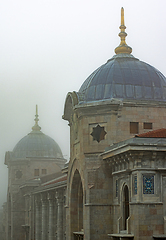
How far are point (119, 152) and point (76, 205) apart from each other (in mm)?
13378

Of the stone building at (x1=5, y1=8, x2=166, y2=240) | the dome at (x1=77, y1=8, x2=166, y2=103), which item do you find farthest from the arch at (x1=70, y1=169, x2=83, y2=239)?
the dome at (x1=77, y1=8, x2=166, y2=103)

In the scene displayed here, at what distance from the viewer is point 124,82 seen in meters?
44.3

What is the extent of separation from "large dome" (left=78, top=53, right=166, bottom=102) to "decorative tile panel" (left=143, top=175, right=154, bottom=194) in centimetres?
1056

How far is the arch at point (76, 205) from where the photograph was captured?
47.9m

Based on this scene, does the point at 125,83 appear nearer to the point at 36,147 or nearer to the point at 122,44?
the point at 122,44

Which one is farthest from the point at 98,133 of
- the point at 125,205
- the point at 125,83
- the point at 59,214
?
the point at 59,214

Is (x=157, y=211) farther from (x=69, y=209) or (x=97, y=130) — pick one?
(x=69, y=209)

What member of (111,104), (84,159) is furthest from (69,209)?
(111,104)

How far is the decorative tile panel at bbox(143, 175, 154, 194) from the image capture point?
34719mm

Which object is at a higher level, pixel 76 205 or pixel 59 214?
pixel 76 205

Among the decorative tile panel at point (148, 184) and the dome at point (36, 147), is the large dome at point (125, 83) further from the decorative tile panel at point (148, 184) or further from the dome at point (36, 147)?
the dome at point (36, 147)

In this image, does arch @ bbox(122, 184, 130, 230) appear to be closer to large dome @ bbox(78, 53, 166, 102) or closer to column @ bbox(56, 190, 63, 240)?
large dome @ bbox(78, 53, 166, 102)

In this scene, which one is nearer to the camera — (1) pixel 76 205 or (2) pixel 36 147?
(1) pixel 76 205

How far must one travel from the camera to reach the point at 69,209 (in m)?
48.4
